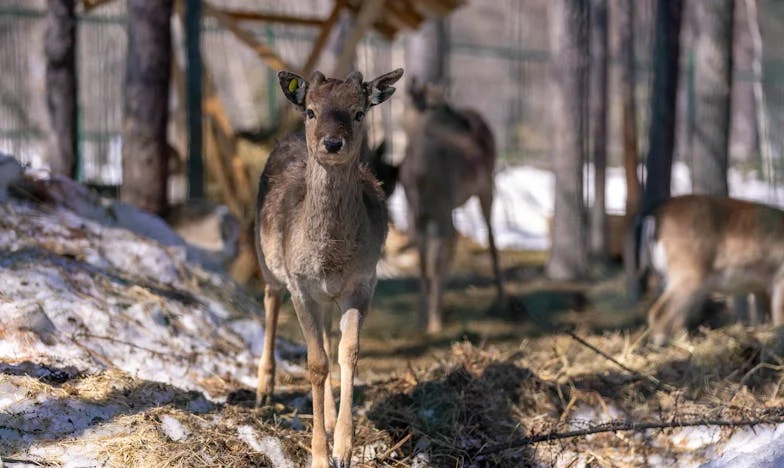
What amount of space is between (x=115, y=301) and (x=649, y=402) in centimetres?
358

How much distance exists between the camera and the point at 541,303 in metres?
11.3

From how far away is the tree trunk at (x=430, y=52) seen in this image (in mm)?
13664

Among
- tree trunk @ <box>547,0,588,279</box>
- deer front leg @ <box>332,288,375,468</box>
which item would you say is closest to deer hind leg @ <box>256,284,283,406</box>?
deer front leg @ <box>332,288,375,468</box>

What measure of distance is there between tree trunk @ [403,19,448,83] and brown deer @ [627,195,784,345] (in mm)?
5236

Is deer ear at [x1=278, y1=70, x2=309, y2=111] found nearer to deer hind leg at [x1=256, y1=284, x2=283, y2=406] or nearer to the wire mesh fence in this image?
deer hind leg at [x1=256, y1=284, x2=283, y2=406]

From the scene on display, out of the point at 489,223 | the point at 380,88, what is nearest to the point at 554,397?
the point at 380,88

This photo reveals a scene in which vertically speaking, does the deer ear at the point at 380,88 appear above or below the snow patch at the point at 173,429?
above

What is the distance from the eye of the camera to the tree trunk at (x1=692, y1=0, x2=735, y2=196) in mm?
10500

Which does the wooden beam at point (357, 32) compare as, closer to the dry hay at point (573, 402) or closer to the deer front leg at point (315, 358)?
the dry hay at point (573, 402)

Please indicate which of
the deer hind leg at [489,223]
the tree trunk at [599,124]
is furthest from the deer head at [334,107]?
the tree trunk at [599,124]

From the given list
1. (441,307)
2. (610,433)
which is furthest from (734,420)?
(441,307)

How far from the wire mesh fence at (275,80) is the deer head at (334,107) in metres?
4.93

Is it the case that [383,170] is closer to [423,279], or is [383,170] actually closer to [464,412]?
[423,279]

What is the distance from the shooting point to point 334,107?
5020 mm
